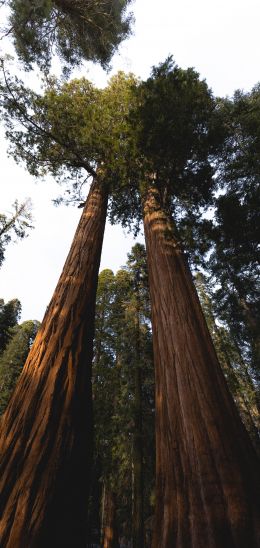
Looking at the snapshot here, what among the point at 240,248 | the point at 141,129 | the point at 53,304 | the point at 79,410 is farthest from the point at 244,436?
the point at 240,248

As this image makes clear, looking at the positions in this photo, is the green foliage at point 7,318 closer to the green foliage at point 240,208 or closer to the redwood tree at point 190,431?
the green foliage at point 240,208

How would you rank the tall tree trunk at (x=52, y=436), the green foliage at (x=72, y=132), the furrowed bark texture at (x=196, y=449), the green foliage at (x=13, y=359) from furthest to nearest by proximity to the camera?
the green foliage at (x=13, y=359) → the green foliage at (x=72, y=132) → the tall tree trunk at (x=52, y=436) → the furrowed bark texture at (x=196, y=449)

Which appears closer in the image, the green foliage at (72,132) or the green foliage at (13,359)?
the green foliage at (72,132)

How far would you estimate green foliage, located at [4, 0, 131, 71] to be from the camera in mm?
7561

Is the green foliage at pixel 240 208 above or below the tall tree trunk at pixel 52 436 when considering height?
above

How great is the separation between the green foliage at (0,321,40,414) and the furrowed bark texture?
56.1 feet

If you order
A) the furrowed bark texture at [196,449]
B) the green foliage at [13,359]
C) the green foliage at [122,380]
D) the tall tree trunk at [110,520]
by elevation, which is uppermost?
the green foliage at [13,359]

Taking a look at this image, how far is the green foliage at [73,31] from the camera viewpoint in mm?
7561

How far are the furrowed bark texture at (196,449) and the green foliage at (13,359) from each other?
56.1 ft

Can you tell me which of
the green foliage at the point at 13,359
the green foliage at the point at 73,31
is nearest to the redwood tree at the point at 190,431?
the green foliage at the point at 73,31

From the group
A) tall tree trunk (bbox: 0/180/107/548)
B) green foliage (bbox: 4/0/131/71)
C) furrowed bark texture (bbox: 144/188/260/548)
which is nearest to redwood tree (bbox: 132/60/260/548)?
furrowed bark texture (bbox: 144/188/260/548)

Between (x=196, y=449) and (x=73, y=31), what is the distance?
12129 millimetres

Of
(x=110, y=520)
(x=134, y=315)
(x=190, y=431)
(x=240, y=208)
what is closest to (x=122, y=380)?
(x=134, y=315)

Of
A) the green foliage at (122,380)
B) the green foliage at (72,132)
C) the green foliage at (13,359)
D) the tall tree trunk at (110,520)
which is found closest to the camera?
the green foliage at (72,132)
